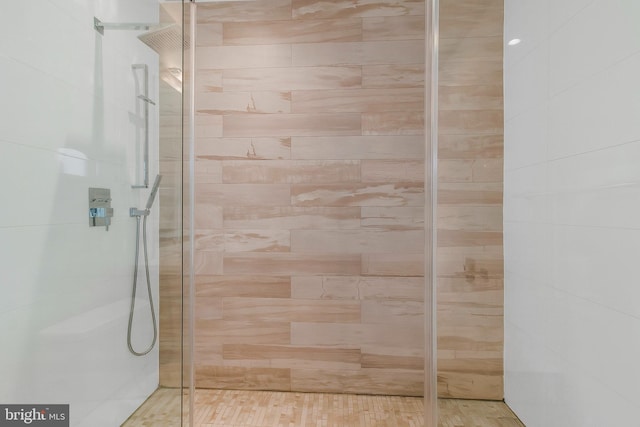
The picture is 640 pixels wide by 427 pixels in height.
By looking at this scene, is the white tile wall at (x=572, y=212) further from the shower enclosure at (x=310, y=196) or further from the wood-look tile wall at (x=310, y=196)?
the wood-look tile wall at (x=310, y=196)

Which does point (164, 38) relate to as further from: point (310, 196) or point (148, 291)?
point (310, 196)

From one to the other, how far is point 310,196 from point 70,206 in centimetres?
131

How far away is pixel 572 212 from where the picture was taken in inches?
37.4

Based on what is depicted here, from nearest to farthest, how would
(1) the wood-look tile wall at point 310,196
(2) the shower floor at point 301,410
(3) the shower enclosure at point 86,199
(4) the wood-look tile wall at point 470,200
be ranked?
(3) the shower enclosure at point 86,199, (4) the wood-look tile wall at point 470,200, (2) the shower floor at point 301,410, (1) the wood-look tile wall at point 310,196

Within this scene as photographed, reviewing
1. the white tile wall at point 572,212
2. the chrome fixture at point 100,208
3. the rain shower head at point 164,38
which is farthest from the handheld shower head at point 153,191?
the white tile wall at point 572,212

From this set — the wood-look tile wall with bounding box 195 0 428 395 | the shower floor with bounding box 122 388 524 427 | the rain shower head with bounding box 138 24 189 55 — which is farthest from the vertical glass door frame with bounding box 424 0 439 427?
the rain shower head with bounding box 138 24 189 55

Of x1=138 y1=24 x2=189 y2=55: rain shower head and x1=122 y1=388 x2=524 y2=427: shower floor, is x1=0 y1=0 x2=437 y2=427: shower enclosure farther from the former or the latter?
x1=138 y1=24 x2=189 y2=55: rain shower head

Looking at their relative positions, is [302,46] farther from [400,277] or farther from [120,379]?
[120,379]

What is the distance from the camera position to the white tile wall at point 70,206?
35.9 inches

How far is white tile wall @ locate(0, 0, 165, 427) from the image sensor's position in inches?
35.9

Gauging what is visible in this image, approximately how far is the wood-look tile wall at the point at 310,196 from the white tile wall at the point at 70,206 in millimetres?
900

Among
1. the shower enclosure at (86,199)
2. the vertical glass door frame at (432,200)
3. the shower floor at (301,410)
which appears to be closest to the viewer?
the shower enclosure at (86,199)

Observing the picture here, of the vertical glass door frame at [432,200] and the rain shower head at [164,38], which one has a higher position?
the rain shower head at [164,38]

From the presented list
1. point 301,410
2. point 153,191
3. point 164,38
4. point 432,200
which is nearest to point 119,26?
point 164,38
